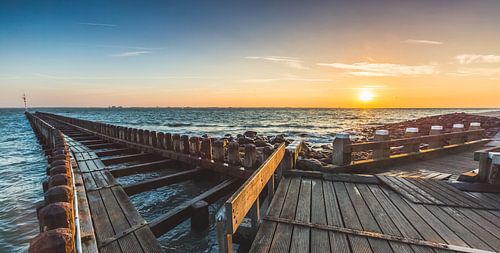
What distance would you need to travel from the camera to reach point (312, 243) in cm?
291

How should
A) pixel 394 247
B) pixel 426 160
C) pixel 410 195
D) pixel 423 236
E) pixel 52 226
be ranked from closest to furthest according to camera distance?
pixel 52 226
pixel 394 247
pixel 423 236
pixel 410 195
pixel 426 160

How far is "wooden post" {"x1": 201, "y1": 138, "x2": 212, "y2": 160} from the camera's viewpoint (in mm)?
6902

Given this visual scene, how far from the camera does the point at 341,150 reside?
18.3 feet

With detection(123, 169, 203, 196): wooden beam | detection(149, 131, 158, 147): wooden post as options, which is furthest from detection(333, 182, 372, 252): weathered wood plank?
detection(149, 131, 158, 147): wooden post

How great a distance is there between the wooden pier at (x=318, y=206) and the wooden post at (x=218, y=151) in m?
0.03

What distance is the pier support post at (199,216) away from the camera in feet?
15.1

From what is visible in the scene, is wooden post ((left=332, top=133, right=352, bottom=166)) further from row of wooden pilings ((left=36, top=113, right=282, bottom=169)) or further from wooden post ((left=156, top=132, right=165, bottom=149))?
wooden post ((left=156, top=132, right=165, bottom=149))

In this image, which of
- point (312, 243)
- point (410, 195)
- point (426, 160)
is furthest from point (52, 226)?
point (426, 160)

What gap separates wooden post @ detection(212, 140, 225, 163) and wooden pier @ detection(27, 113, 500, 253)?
3cm

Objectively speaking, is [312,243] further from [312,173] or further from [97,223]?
[97,223]

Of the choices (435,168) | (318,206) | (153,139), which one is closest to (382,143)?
(435,168)

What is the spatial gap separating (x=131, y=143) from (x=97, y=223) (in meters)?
7.36

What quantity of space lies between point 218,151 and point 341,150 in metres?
3.16

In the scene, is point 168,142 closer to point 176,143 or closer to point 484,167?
point 176,143
